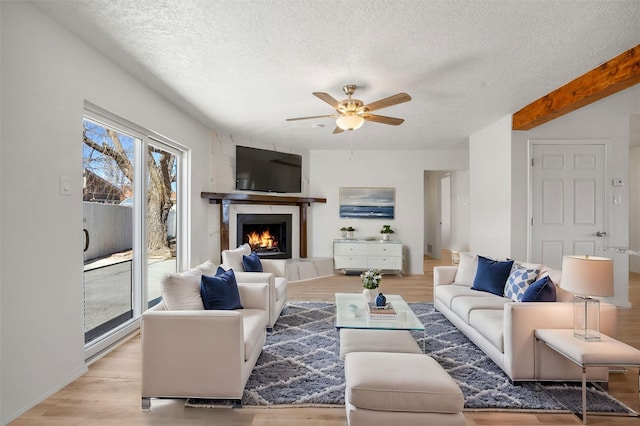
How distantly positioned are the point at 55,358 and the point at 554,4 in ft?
13.3

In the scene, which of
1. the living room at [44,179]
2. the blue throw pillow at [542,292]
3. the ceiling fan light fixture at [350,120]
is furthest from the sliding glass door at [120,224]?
the blue throw pillow at [542,292]

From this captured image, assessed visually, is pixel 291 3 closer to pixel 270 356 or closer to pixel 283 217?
pixel 270 356

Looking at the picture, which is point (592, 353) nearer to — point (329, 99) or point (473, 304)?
point (473, 304)

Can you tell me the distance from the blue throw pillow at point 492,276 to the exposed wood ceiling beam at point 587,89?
176 cm

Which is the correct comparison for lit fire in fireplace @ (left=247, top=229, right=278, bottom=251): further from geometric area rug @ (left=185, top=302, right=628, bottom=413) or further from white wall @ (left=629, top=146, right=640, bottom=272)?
white wall @ (left=629, top=146, right=640, bottom=272)

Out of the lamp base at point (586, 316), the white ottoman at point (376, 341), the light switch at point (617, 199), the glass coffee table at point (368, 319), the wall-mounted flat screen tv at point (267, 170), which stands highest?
the wall-mounted flat screen tv at point (267, 170)

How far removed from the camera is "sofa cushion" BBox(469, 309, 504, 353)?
2.63m

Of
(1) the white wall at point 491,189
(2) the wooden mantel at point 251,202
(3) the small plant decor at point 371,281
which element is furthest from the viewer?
(2) the wooden mantel at point 251,202

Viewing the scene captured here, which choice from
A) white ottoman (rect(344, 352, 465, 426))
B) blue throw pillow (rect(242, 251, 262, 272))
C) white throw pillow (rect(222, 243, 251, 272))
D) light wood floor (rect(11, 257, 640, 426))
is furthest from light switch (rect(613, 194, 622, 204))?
white throw pillow (rect(222, 243, 251, 272))

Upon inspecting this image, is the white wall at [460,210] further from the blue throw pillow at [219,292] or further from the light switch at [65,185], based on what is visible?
the light switch at [65,185]

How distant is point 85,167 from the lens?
2.90m

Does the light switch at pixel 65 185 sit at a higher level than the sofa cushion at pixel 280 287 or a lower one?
higher

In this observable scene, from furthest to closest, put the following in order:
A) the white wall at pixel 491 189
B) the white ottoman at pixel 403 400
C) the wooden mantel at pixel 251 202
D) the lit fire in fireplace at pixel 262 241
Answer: the lit fire in fireplace at pixel 262 241 → the wooden mantel at pixel 251 202 → the white wall at pixel 491 189 → the white ottoman at pixel 403 400

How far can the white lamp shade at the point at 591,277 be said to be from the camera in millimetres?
2184
